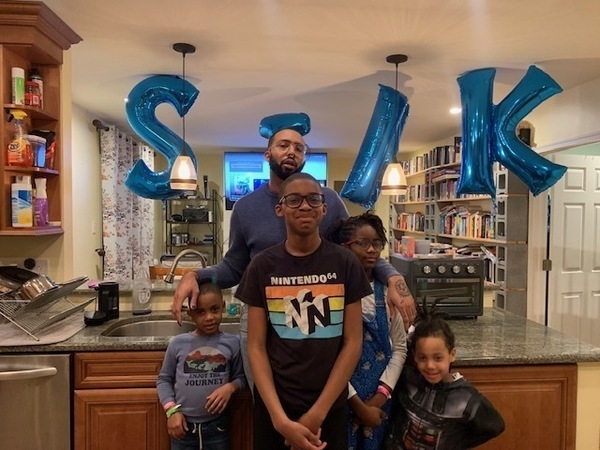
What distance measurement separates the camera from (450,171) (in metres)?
4.66

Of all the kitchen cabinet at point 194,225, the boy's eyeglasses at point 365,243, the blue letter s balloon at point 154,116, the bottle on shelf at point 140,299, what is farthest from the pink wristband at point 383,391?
the kitchen cabinet at point 194,225

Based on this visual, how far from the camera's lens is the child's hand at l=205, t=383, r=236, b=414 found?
1.51m

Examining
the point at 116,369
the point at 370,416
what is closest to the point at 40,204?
the point at 116,369

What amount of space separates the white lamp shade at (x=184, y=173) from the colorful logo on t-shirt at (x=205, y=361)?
5.13ft

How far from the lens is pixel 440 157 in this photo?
4.87 m

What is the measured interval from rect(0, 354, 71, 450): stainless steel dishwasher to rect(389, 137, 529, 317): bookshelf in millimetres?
1840

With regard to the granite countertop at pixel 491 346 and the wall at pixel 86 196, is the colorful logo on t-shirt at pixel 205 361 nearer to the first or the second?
the granite countertop at pixel 491 346

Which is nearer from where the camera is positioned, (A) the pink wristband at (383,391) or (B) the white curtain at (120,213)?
(A) the pink wristband at (383,391)

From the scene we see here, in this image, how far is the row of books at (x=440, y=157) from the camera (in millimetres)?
4562

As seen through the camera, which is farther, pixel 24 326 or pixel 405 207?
pixel 405 207

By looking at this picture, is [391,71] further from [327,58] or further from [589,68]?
[589,68]

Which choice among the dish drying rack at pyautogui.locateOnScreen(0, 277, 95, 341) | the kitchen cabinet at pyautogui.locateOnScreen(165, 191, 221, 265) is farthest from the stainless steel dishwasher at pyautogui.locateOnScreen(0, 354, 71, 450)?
the kitchen cabinet at pyautogui.locateOnScreen(165, 191, 221, 265)

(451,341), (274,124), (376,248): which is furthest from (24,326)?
(274,124)

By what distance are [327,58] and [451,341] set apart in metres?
1.85
